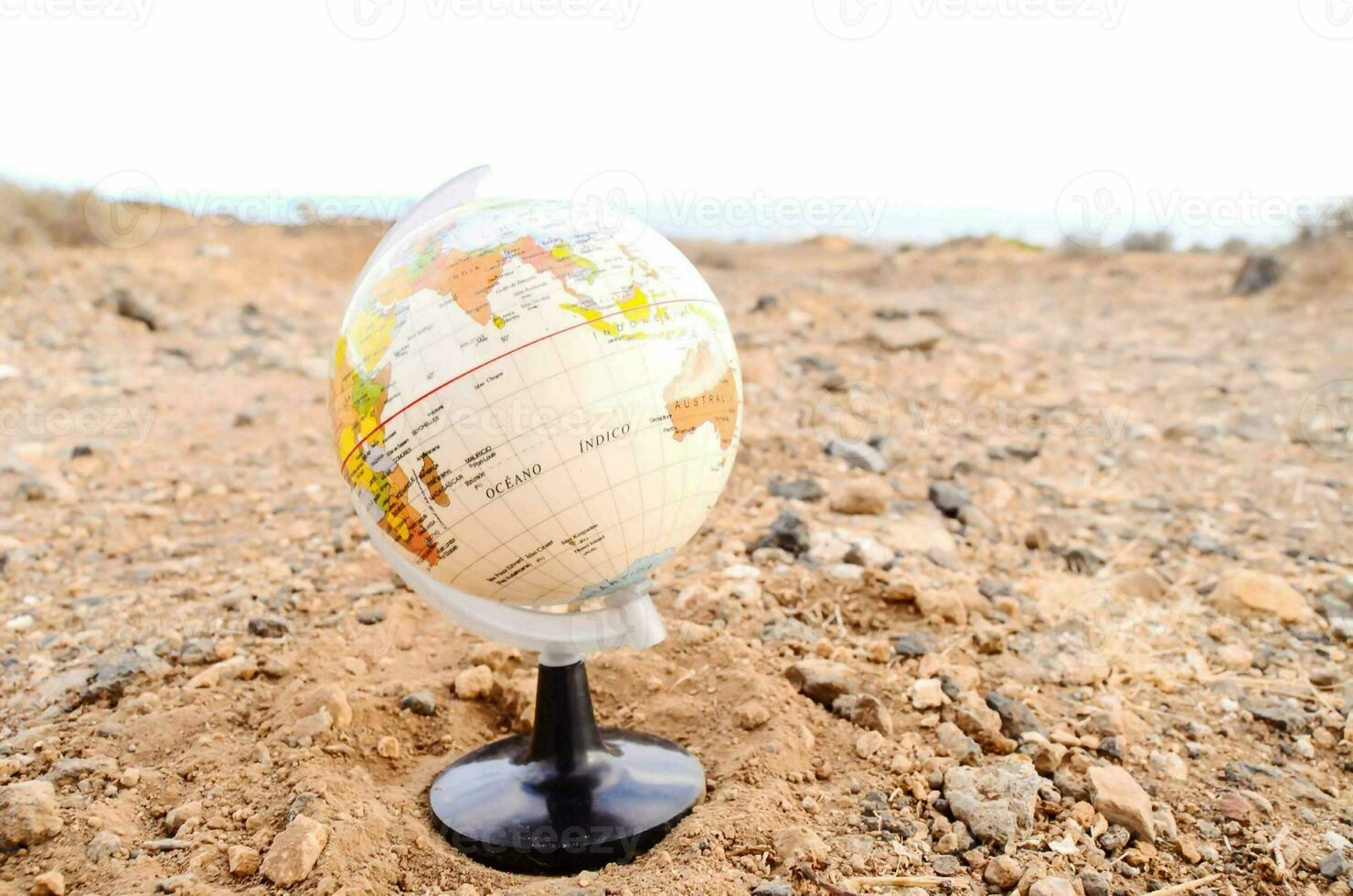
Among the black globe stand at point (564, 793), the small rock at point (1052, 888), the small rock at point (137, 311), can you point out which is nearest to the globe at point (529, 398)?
the black globe stand at point (564, 793)

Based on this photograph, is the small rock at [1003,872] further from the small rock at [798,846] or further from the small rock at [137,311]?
the small rock at [137,311]

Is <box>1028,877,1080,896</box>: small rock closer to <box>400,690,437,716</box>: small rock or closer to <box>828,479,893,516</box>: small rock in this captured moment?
<box>400,690,437,716</box>: small rock

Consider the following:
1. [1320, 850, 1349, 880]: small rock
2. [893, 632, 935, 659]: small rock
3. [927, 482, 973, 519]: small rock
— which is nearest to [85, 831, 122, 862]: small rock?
[893, 632, 935, 659]: small rock

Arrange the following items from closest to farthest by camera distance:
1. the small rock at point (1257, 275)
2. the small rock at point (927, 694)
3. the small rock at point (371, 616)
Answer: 1. the small rock at point (927, 694)
2. the small rock at point (371, 616)
3. the small rock at point (1257, 275)

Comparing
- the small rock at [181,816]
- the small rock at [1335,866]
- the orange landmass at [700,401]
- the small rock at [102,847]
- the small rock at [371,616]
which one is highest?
the orange landmass at [700,401]

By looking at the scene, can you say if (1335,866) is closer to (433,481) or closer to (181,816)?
(433,481)

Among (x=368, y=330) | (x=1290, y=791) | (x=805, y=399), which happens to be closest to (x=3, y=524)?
(x=368, y=330)

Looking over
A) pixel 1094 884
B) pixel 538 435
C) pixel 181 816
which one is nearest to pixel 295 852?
pixel 181 816
